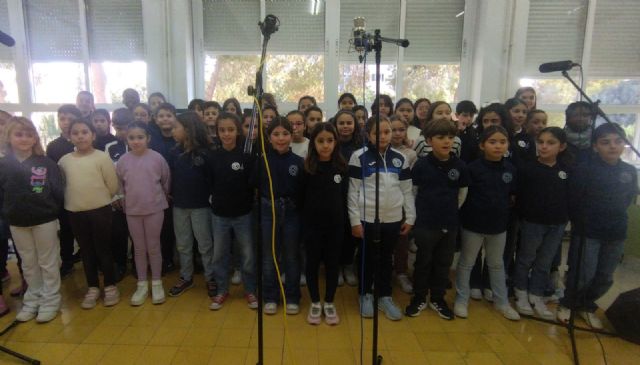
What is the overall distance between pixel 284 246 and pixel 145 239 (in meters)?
0.98

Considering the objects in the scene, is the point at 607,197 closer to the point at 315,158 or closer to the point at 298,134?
the point at 315,158

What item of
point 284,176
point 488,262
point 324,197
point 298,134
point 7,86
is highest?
point 7,86

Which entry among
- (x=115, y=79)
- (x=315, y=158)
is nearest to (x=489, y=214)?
(x=315, y=158)

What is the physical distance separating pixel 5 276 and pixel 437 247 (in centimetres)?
318

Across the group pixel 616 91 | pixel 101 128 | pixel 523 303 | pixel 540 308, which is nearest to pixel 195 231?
pixel 101 128

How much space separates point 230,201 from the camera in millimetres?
2303

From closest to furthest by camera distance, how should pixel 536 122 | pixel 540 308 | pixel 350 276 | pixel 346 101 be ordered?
pixel 540 308 → pixel 536 122 → pixel 350 276 → pixel 346 101

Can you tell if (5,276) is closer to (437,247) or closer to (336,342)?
(336,342)

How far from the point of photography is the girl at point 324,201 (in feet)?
7.17

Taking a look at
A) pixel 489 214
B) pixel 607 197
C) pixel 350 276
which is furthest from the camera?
pixel 350 276

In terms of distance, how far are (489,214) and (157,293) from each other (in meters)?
2.22

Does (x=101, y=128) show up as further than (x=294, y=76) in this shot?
No

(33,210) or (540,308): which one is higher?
(33,210)

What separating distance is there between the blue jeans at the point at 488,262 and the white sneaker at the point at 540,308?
189mm
